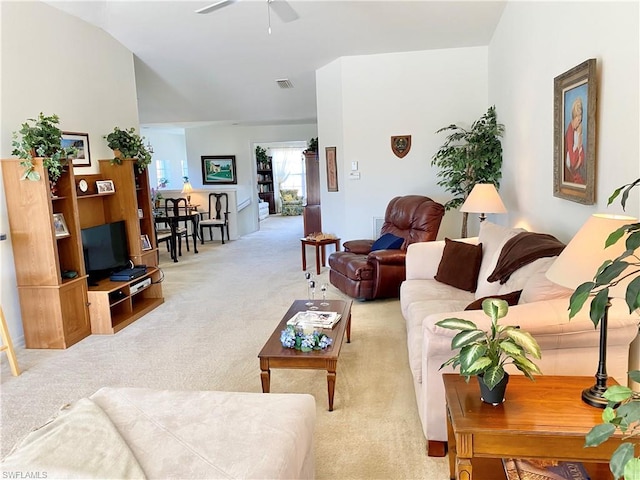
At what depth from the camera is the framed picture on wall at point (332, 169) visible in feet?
20.9

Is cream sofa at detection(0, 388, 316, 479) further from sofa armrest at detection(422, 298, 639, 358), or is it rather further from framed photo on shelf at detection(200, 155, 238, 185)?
framed photo on shelf at detection(200, 155, 238, 185)

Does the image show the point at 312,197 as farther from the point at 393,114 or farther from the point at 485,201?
the point at 485,201

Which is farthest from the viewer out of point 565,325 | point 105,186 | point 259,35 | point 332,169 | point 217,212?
point 217,212

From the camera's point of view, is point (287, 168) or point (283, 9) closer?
point (283, 9)

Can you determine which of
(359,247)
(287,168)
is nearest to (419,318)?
(359,247)

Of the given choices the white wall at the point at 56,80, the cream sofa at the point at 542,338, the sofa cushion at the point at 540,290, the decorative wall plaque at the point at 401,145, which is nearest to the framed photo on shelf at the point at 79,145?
the white wall at the point at 56,80

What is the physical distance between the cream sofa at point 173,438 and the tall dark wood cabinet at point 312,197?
20.9 feet

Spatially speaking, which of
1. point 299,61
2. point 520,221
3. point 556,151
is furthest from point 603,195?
point 299,61

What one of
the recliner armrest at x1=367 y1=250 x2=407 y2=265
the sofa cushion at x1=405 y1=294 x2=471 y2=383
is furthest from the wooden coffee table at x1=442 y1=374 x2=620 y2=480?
the recliner armrest at x1=367 y1=250 x2=407 y2=265

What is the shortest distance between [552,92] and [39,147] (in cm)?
379

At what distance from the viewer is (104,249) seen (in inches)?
179

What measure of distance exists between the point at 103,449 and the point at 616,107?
2605mm

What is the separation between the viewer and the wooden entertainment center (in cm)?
371

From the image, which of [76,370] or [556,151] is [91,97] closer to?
[76,370]
